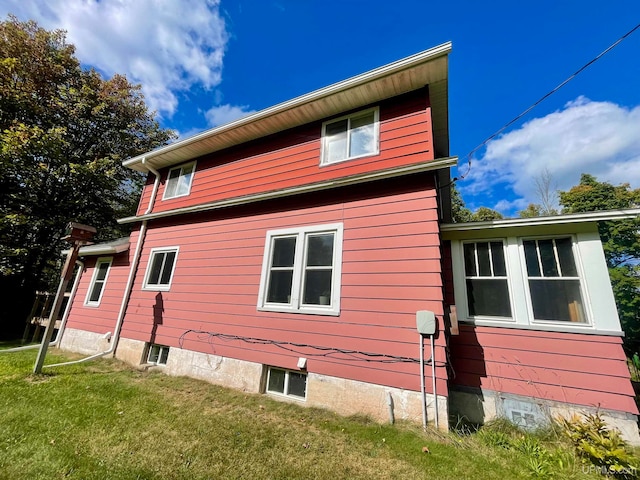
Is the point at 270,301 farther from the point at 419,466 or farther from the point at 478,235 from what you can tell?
the point at 478,235

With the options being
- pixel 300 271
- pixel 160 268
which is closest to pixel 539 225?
pixel 300 271

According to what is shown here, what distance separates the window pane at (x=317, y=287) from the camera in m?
4.89

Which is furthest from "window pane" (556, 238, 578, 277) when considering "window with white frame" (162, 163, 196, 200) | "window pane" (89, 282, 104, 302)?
"window pane" (89, 282, 104, 302)

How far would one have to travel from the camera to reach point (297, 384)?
4.80 metres

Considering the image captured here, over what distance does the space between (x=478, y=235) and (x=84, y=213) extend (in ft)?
59.5

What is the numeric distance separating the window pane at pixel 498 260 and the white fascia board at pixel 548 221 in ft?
1.18

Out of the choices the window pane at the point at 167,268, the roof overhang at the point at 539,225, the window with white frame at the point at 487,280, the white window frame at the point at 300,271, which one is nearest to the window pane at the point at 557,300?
the window with white frame at the point at 487,280

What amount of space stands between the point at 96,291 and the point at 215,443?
27.1 feet

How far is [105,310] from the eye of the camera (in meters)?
7.85

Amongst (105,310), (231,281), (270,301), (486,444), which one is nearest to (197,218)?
(231,281)

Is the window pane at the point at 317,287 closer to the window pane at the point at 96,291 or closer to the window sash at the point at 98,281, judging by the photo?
the window sash at the point at 98,281

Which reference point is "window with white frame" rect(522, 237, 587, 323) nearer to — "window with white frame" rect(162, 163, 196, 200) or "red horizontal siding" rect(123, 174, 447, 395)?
"red horizontal siding" rect(123, 174, 447, 395)

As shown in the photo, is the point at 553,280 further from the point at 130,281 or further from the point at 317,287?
the point at 130,281

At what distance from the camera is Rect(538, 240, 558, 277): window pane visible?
14.4 feet
